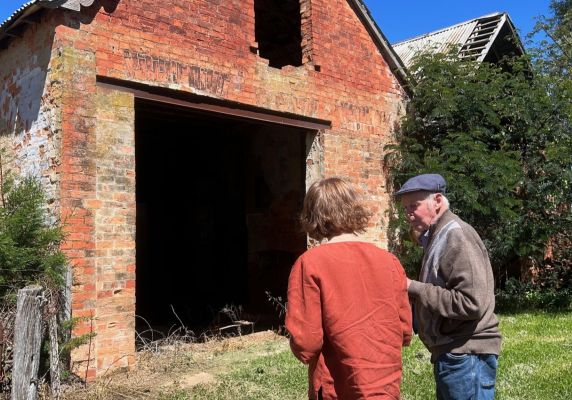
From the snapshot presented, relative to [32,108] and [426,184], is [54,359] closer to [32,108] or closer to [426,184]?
[32,108]

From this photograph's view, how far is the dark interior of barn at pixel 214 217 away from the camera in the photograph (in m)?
11.9

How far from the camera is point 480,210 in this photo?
9.12 metres

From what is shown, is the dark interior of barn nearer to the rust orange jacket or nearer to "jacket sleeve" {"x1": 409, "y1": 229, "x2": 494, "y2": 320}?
"jacket sleeve" {"x1": 409, "y1": 229, "x2": 494, "y2": 320}

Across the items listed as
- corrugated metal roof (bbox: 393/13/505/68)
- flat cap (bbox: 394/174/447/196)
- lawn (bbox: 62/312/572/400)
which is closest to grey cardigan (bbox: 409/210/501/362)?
flat cap (bbox: 394/174/447/196)

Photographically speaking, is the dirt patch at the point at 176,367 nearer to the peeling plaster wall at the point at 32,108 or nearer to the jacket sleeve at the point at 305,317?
the peeling plaster wall at the point at 32,108

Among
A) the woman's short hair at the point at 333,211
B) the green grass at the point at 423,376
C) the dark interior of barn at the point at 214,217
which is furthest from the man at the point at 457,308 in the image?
the dark interior of barn at the point at 214,217

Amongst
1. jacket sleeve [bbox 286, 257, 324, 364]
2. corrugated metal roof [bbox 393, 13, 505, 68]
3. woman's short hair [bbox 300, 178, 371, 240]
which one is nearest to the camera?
jacket sleeve [bbox 286, 257, 324, 364]

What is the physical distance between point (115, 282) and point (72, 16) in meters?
3.02

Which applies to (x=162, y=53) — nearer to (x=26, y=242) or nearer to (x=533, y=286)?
(x=26, y=242)

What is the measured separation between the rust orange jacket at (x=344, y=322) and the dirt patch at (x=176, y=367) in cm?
382

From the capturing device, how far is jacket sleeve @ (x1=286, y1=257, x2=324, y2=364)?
2.28 m

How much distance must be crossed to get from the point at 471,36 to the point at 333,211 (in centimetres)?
1185

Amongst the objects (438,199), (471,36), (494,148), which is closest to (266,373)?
(438,199)

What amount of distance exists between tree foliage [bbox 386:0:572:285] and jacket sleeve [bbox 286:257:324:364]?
7.23 meters
